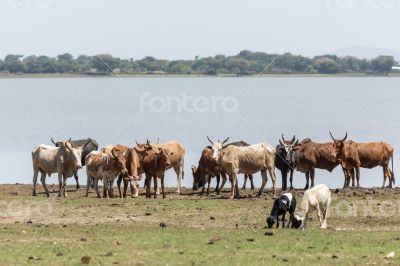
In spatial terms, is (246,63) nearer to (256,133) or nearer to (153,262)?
(256,133)

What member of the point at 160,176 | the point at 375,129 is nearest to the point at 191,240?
the point at 160,176

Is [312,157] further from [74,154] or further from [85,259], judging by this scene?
[85,259]

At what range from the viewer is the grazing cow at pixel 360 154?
34906mm

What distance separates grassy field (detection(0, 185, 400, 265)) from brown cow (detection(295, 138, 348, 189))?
3461mm

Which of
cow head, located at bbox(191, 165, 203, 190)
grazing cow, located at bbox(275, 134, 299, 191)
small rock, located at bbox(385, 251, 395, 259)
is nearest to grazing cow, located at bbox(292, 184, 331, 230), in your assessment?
small rock, located at bbox(385, 251, 395, 259)

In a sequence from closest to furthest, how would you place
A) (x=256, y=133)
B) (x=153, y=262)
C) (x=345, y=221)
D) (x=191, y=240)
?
(x=153, y=262), (x=191, y=240), (x=345, y=221), (x=256, y=133)

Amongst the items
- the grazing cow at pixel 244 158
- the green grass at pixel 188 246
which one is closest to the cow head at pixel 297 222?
the green grass at pixel 188 246

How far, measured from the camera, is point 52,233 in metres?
23.1

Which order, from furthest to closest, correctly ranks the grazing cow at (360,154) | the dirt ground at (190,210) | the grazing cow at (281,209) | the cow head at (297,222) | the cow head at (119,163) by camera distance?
the grazing cow at (360,154), the cow head at (119,163), the dirt ground at (190,210), the grazing cow at (281,209), the cow head at (297,222)

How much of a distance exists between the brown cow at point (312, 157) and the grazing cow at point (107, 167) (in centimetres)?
597

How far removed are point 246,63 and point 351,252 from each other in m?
170

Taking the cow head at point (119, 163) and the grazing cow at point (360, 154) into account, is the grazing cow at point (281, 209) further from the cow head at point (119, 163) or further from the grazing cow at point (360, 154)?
the grazing cow at point (360, 154)

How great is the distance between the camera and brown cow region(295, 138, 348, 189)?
34.8 metres

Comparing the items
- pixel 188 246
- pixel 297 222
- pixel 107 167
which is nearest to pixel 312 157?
pixel 107 167
